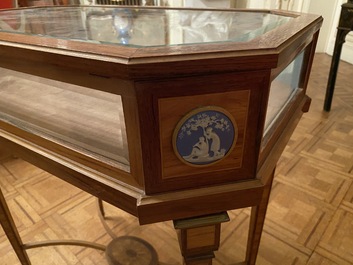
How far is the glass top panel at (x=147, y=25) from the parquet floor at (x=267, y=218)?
94 cm

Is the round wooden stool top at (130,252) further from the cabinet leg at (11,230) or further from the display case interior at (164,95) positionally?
the display case interior at (164,95)

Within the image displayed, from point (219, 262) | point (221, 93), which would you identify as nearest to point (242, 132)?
point (221, 93)

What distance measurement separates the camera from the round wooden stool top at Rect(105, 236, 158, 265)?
3.91 feet

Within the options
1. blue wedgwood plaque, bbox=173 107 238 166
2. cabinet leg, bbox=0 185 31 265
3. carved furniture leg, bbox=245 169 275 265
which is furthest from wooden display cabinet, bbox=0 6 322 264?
cabinet leg, bbox=0 185 31 265

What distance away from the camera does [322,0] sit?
3.83 meters

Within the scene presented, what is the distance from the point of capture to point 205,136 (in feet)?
1.72

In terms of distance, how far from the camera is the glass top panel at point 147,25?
0.62m

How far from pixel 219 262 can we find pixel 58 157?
0.86 metres

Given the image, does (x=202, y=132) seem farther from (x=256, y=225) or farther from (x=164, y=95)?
(x=256, y=225)

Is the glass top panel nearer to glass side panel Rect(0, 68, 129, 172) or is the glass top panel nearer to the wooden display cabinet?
the wooden display cabinet

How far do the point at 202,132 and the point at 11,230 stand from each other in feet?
3.18

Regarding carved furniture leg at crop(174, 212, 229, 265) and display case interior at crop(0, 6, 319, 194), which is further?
carved furniture leg at crop(174, 212, 229, 265)

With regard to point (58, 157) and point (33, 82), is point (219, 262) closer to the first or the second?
point (58, 157)

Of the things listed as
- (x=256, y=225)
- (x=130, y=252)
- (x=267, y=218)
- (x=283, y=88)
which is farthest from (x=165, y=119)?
(x=267, y=218)
